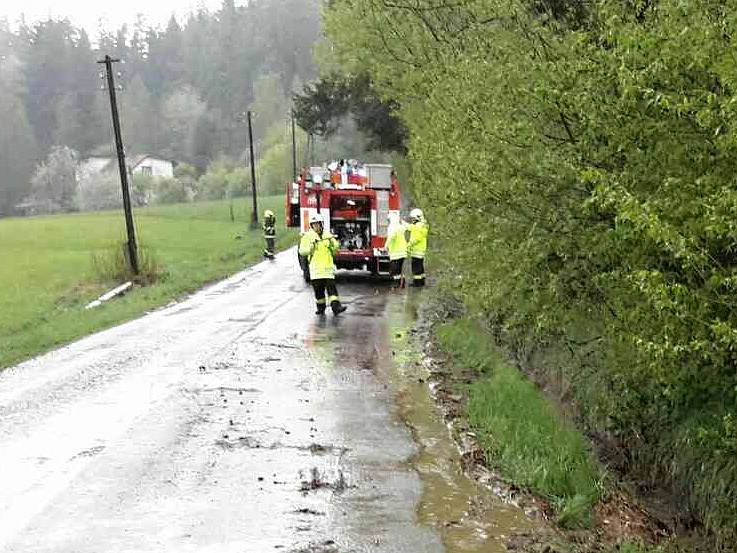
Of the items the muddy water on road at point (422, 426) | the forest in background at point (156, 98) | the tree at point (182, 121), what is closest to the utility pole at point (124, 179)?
the muddy water on road at point (422, 426)

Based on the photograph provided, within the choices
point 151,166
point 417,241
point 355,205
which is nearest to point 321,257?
point 417,241

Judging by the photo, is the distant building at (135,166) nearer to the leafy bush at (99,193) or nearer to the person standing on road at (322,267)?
the leafy bush at (99,193)

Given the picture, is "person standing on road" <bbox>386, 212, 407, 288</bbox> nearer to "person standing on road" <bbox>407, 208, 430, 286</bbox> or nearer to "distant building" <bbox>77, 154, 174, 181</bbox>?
"person standing on road" <bbox>407, 208, 430, 286</bbox>

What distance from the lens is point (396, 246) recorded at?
2117cm

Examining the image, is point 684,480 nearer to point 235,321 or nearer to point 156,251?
point 235,321

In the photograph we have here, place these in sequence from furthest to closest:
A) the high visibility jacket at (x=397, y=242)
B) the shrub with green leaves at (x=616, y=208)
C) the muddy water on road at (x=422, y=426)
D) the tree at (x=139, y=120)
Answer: the tree at (x=139, y=120), the high visibility jacket at (x=397, y=242), the muddy water on road at (x=422, y=426), the shrub with green leaves at (x=616, y=208)

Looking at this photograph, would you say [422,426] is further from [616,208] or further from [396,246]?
[396,246]

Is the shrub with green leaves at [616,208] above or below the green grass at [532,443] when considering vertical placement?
above

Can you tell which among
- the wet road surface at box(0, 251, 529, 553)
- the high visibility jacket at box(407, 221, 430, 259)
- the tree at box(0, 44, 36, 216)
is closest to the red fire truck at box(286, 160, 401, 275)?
the high visibility jacket at box(407, 221, 430, 259)

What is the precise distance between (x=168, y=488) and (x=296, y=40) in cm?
13068

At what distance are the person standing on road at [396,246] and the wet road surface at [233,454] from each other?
6898mm

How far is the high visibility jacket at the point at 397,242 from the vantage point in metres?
20.9

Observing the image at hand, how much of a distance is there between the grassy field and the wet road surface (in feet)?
9.99

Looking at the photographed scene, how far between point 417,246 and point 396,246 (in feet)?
1.92
